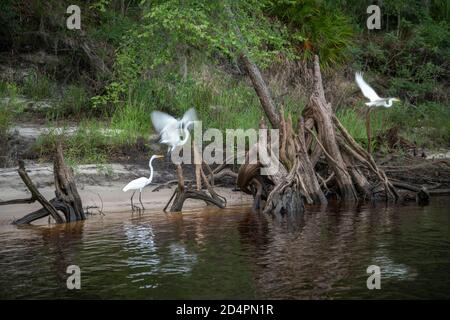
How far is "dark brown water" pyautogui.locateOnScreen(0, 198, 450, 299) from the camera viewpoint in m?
7.24

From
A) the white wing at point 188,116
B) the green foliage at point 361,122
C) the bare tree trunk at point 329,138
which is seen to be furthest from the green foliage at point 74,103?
the green foliage at point 361,122

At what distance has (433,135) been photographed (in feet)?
54.4

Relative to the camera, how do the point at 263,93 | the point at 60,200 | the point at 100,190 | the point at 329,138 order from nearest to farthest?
the point at 60,200 < the point at 100,190 < the point at 329,138 < the point at 263,93

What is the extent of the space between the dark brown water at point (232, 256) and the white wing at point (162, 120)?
1939 mm

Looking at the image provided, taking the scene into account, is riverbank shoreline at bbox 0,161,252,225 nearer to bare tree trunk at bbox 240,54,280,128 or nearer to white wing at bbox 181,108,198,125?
white wing at bbox 181,108,198,125

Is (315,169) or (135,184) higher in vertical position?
(315,169)

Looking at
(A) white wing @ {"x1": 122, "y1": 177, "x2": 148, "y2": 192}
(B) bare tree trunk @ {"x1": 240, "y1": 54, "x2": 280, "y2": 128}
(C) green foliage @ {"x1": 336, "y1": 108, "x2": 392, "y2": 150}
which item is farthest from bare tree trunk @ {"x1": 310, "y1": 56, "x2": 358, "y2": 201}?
(A) white wing @ {"x1": 122, "y1": 177, "x2": 148, "y2": 192}

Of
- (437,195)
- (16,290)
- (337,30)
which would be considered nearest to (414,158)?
(437,195)

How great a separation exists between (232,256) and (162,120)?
5.18 metres

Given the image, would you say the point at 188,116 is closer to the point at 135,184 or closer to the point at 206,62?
the point at 135,184

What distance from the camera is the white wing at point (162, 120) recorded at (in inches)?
506

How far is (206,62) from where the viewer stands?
54.1 feet

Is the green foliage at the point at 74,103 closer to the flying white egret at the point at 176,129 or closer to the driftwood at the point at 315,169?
the flying white egret at the point at 176,129

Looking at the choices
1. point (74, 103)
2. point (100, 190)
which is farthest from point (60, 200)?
point (74, 103)
